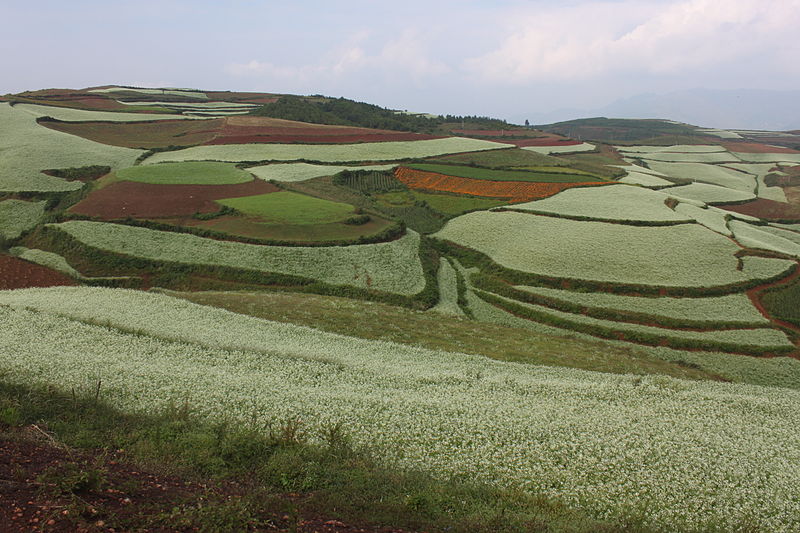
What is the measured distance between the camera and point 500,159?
319 ft

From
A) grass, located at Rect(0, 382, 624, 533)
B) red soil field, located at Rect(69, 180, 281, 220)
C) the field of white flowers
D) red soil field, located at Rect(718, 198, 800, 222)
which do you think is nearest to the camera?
grass, located at Rect(0, 382, 624, 533)

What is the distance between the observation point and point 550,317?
3975 centimetres

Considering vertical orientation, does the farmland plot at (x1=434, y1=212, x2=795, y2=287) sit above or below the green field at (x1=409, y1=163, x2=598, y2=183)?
below

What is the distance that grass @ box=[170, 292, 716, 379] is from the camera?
3000 cm

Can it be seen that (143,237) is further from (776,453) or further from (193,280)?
(776,453)

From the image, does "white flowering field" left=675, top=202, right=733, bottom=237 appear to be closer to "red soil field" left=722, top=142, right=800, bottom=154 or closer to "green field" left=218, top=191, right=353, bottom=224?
"green field" left=218, top=191, right=353, bottom=224

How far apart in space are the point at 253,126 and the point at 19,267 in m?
72.1

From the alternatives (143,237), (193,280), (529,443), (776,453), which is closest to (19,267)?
(143,237)

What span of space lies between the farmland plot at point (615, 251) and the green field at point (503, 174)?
22136 mm

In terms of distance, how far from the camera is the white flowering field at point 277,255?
4478 cm

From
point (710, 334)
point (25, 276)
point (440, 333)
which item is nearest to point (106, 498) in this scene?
point (440, 333)

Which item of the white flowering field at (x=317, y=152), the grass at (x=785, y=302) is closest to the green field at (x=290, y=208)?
the white flowering field at (x=317, y=152)

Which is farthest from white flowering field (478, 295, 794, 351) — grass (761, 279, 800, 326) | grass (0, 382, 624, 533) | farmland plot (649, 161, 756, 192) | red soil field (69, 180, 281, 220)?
farmland plot (649, 161, 756, 192)

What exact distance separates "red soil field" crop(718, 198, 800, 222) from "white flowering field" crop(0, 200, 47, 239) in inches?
3845
